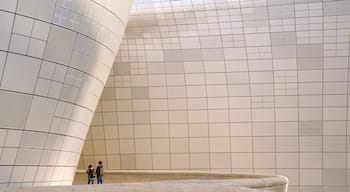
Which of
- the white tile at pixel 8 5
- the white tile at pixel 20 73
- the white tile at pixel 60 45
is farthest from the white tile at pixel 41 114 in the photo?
the white tile at pixel 8 5

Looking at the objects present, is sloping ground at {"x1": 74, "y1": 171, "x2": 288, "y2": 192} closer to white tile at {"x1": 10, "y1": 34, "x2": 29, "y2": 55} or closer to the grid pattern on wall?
white tile at {"x1": 10, "y1": 34, "x2": 29, "y2": 55}

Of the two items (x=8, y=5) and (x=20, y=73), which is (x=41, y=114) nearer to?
(x=20, y=73)

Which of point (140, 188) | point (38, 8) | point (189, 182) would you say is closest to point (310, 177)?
point (189, 182)

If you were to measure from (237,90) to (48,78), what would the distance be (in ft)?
46.4

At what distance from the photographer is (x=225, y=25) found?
25.2 metres

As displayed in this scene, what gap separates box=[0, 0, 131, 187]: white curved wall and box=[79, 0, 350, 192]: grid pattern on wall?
10.9m

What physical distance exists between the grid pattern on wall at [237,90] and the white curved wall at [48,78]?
10.9 m

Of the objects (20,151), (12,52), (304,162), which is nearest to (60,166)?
(20,151)

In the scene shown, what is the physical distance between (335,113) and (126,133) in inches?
403

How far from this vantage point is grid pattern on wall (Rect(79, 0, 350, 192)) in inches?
983

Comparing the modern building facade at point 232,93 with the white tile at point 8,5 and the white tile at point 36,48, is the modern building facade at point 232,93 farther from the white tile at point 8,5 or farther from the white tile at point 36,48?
the white tile at point 8,5

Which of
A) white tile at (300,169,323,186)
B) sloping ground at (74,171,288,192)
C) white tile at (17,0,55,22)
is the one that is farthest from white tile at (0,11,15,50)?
white tile at (300,169,323,186)

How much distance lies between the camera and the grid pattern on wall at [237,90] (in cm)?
2497

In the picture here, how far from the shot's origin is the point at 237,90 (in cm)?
2570
